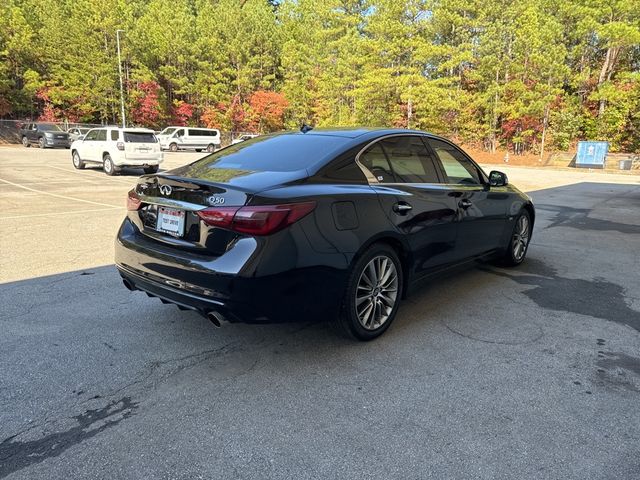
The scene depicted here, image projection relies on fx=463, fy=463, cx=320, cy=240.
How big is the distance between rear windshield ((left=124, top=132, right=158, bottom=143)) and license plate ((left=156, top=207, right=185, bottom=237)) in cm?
1400

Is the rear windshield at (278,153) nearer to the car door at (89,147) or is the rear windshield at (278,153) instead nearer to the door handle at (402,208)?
the door handle at (402,208)

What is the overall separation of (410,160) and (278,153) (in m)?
1.14

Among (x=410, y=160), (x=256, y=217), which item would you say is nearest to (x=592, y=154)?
(x=410, y=160)

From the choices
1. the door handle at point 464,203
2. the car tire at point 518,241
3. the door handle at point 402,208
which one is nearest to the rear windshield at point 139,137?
the car tire at point 518,241

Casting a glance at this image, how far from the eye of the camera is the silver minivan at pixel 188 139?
3634 centimetres

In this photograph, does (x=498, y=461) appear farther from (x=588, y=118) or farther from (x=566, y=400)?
(x=588, y=118)

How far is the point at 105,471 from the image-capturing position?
212 cm

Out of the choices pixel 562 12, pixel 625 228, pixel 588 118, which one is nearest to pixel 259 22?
pixel 562 12

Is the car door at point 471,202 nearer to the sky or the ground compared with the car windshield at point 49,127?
nearer to the ground

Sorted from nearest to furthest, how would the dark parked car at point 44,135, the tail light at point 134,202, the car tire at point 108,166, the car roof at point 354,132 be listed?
the tail light at point 134,202, the car roof at point 354,132, the car tire at point 108,166, the dark parked car at point 44,135

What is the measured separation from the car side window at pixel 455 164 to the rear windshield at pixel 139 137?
13.8m

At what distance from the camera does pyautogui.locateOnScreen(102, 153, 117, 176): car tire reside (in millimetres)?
15969

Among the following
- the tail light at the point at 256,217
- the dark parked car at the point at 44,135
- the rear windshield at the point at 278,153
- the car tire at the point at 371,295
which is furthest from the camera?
the dark parked car at the point at 44,135

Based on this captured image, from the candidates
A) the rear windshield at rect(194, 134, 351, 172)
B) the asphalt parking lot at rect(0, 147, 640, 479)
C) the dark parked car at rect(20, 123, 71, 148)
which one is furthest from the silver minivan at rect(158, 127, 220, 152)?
the rear windshield at rect(194, 134, 351, 172)
